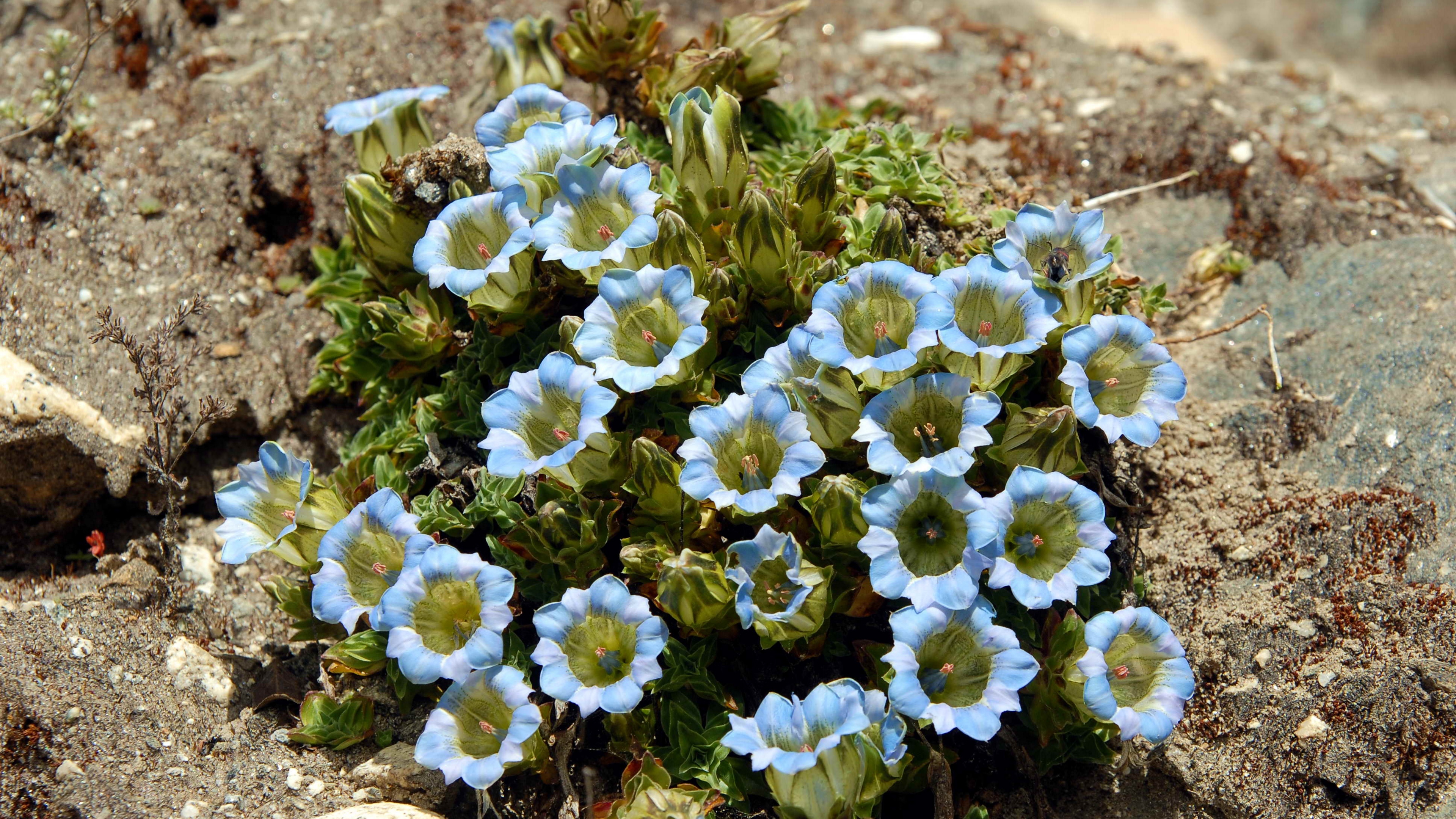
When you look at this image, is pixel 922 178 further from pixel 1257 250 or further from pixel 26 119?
pixel 26 119

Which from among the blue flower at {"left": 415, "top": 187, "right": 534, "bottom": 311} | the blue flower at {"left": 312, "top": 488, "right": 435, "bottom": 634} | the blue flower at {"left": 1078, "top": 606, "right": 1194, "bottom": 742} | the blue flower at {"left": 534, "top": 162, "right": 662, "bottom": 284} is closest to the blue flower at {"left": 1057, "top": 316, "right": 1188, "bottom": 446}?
the blue flower at {"left": 1078, "top": 606, "right": 1194, "bottom": 742}

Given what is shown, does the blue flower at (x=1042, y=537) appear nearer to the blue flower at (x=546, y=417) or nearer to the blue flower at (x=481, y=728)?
the blue flower at (x=546, y=417)

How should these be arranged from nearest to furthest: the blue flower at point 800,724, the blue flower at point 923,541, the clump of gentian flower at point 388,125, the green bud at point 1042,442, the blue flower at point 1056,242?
the blue flower at point 800,724 → the blue flower at point 923,541 → the green bud at point 1042,442 → the blue flower at point 1056,242 → the clump of gentian flower at point 388,125

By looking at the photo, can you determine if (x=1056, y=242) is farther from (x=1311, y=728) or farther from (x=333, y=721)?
(x=333, y=721)

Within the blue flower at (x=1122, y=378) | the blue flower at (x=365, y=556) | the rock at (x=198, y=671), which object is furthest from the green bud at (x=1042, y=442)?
the rock at (x=198, y=671)

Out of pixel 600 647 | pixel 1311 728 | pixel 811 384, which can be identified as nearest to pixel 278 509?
pixel 600 647

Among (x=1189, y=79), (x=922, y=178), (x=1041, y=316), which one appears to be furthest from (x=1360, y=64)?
(x=1041, y=316)
